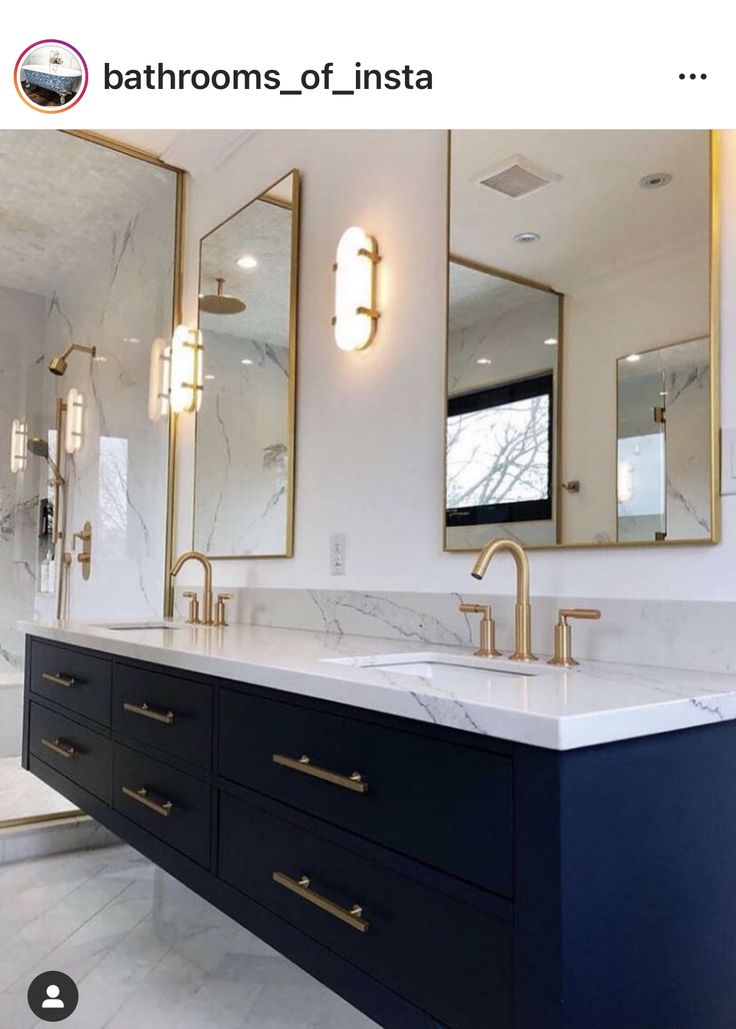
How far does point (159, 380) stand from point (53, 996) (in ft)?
6.81

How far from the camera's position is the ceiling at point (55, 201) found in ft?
9.50

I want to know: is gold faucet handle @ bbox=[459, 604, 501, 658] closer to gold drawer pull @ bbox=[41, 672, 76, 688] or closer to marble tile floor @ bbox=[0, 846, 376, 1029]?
marble tile floor @ bbox=[0, 846, 376, 1029]

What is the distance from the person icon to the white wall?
1148mm

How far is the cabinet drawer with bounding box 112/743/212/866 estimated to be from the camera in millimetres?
1643

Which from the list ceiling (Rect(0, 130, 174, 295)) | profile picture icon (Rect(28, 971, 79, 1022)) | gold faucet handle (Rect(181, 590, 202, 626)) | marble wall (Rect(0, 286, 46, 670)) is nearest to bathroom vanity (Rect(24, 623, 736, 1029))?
profile picture icon (Rect(28, 971, 79, 1022))

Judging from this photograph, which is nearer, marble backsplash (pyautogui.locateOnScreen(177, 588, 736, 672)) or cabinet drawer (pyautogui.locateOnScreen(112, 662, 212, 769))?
marble backsplash (pyautogui.locateOnScreen(177, 588, 736, 672))

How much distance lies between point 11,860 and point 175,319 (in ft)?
6.52

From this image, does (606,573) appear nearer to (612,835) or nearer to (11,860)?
(612,835)

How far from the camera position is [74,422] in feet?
10.1

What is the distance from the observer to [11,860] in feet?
8.95
